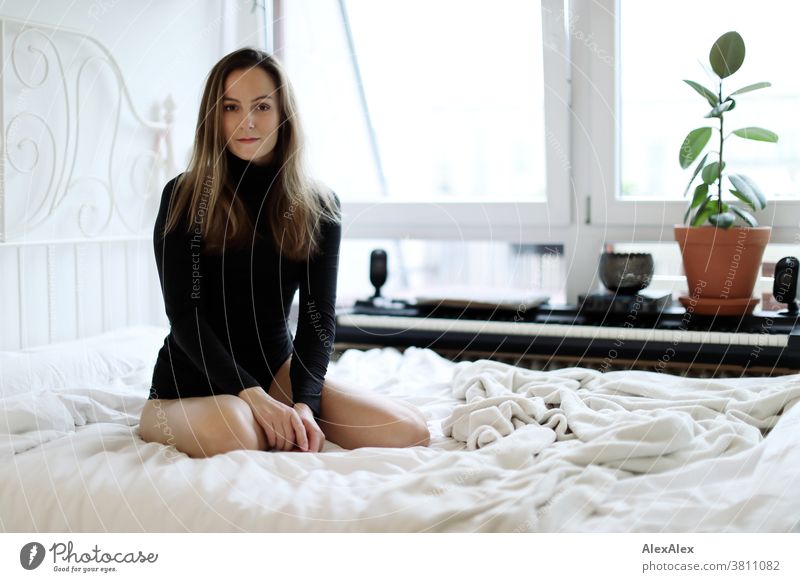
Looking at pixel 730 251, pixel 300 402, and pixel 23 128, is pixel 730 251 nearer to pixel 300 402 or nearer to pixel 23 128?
pixel 300 402

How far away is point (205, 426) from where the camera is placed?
1538 mm

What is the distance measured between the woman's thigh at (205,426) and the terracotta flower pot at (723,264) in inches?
54.6

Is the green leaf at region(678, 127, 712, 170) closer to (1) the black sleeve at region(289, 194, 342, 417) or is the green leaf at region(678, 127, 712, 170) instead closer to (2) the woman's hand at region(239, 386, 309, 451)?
(1) the black sleeve at region(289, 194, 342, 417)

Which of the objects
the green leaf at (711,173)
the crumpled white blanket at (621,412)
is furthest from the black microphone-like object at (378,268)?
the green leaf at (711,173)

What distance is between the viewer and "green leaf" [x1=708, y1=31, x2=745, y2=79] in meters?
2.26

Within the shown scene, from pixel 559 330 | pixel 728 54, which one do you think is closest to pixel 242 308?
pixel 559 330

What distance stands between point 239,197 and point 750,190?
1353 mm

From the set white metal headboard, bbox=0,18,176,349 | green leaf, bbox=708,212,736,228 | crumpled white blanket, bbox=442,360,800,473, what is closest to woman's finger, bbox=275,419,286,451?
crumpled white blanket, bbox=442,360,800,473

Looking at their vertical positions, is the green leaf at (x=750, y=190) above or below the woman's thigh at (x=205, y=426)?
above

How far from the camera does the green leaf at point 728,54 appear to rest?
2.26 metres

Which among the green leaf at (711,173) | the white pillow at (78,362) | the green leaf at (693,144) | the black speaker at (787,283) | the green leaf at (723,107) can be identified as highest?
the green leaf at (723,107)

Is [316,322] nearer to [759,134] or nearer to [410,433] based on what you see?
[410,433]

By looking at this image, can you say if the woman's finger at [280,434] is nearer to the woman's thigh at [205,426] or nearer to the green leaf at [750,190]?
the woman's thigh at [205,426]
